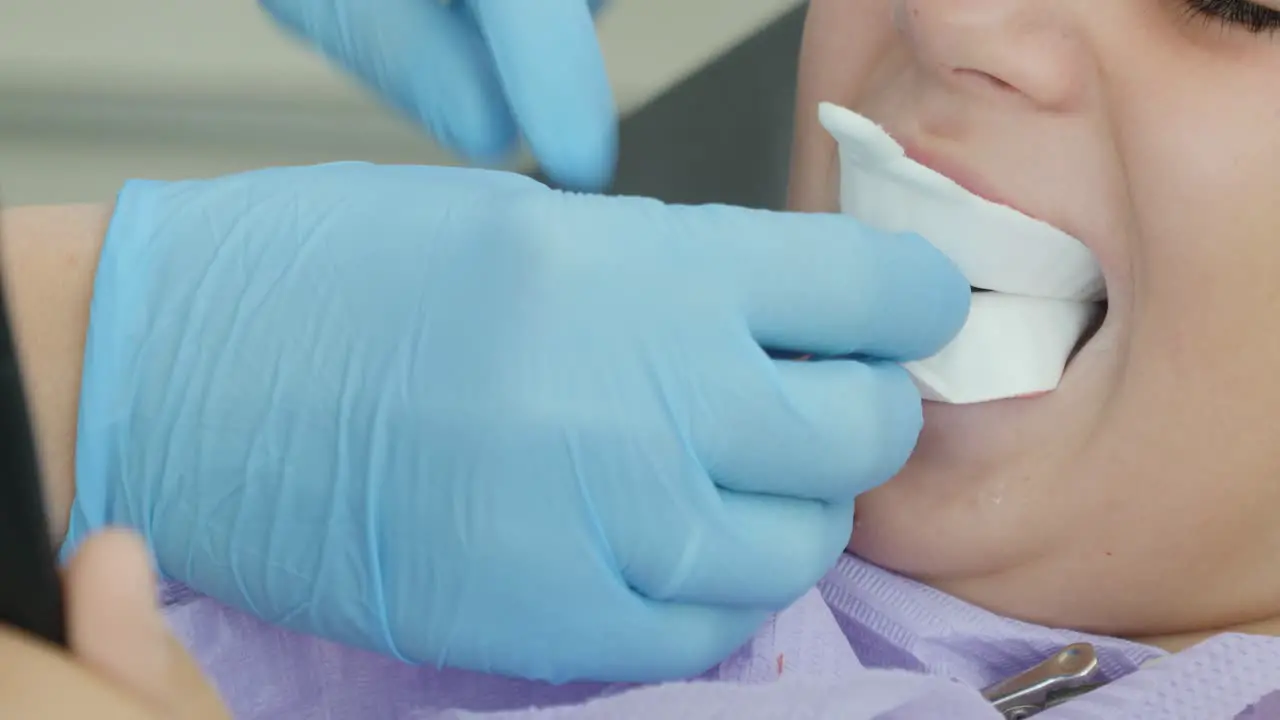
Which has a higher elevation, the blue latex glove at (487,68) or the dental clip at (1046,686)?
the blue latex glove at (487,68)

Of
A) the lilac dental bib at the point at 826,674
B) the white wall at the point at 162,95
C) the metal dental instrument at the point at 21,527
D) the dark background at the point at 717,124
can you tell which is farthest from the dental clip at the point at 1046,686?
the white wall at the point at 162,95

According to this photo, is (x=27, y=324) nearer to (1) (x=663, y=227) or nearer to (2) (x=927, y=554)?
(1) (x=663, y=227)

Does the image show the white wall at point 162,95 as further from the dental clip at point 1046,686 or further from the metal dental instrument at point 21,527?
the metal dental instrument at point 21,527

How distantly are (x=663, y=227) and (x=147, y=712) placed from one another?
37 cm

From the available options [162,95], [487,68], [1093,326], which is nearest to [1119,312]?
[1093,326]

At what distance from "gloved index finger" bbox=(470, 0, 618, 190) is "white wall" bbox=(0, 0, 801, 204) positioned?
71 centimetres

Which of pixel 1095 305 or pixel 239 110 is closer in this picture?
pixel 1095 305

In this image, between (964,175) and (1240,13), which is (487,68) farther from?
(1240,13)

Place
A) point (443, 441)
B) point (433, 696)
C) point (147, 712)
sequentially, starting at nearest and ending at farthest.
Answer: point (147, 712), point (443, 441), point (433, 696)

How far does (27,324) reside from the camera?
0.58 m

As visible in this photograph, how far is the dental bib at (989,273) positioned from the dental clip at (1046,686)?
0.18m

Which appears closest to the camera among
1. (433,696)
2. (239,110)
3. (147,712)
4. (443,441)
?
(147,712)

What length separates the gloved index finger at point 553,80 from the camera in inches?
25.0

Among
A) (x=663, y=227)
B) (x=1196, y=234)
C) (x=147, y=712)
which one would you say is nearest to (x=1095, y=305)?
(x=1196, y=234)
